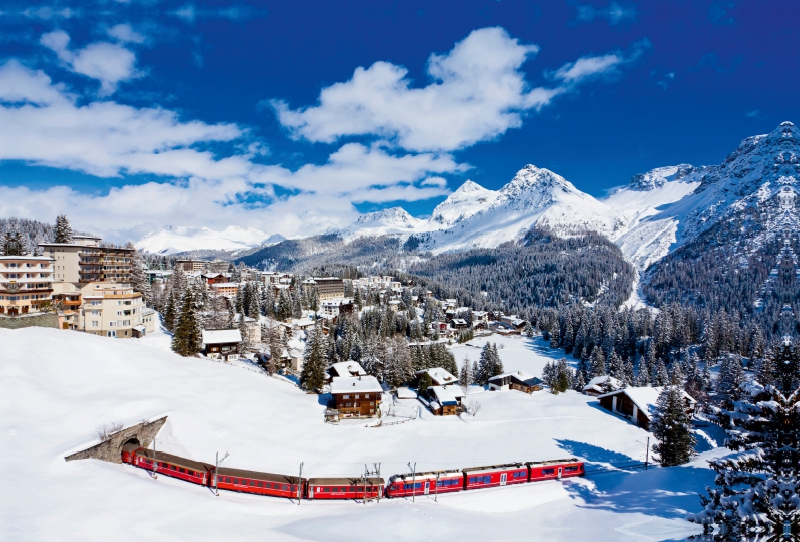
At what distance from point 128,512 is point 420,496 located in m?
18.6

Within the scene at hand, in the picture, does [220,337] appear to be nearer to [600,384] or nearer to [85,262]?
[85,262]

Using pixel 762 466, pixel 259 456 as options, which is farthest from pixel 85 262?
pixel 762 466

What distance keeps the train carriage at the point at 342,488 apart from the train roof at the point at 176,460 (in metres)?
7.66

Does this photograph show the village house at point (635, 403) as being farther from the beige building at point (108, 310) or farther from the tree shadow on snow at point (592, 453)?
the beige building at point (108, 310)

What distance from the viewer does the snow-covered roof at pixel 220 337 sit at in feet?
208

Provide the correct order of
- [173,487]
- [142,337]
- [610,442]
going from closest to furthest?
[173,487]
[610,442]
[142,337]

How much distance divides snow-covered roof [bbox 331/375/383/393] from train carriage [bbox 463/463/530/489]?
78.2 ft

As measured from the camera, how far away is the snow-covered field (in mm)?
21766

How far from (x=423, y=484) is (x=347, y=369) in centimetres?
3717

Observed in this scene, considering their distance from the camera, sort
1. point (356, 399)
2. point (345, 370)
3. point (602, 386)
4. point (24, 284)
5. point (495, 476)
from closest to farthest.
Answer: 1. point (495, 476)
2. point (24, 284)
3. point (356, 399)
4. point (345, 370)
5. point (602, 386)

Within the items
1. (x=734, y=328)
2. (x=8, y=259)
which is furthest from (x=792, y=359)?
(x=734, y=328)

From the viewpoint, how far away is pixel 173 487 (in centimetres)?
2655

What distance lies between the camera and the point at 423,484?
29016 mm

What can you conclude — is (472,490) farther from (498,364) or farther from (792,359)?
(498,364)
